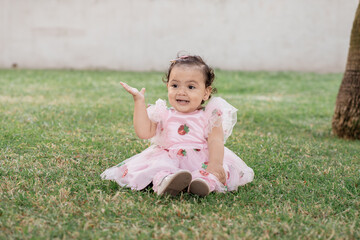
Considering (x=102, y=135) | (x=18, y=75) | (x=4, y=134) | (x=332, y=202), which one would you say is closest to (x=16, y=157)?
(x=4, y=134)

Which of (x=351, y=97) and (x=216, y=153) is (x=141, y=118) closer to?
(x=216, y=153)

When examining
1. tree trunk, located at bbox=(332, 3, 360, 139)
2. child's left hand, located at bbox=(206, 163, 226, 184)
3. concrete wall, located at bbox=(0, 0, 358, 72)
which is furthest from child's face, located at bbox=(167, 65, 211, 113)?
concrete wall, located at bbox=(0, 0, 358, 72)

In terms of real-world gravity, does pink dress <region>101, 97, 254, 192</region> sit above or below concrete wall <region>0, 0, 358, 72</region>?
below

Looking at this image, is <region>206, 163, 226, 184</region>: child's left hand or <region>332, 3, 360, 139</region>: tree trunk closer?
<region>206, 163, 226, 184</region>: child's left hand

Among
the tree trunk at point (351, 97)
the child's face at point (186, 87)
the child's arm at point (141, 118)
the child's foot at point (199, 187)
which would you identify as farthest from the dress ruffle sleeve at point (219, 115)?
the tree trunk at point (351, 97)

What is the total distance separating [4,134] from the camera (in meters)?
4.39

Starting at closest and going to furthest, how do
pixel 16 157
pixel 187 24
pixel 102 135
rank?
pixel 16 157 → pixel 102 135 → pixel 187 24

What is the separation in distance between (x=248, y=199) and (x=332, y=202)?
0.52 meters

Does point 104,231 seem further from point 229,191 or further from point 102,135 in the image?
point 102,135

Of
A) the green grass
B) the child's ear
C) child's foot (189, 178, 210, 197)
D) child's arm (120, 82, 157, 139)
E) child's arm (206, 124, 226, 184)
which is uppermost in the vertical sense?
the child's ear

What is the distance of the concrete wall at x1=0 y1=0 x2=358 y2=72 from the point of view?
1362 centimetres

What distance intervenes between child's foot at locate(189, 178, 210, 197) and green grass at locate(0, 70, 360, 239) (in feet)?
0.15

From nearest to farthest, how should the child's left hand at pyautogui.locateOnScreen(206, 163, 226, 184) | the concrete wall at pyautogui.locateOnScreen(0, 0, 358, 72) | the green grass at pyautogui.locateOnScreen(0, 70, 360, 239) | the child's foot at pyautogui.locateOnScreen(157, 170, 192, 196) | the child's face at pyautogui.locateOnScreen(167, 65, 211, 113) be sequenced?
the green grass at pyautogui.locateOnScreen(0, 70, 360, 239) → the child's foot at pyautogui.locateOnScreen(157, 170, 192, 196) → the child's left hand at pyautogui.locateOnScreen(206, 163, 226, 184) → the child's face at pyautogui.locateOnScreen(167, 65, 211, 113) → the concrete wall at pyautogui.locateOnScreen(0, 0, 358, 72)

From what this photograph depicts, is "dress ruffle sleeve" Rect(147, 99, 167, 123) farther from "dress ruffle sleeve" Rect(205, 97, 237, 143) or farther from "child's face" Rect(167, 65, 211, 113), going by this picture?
"dress ruffle sleeve" Rect(205, 97, 237, 143)
